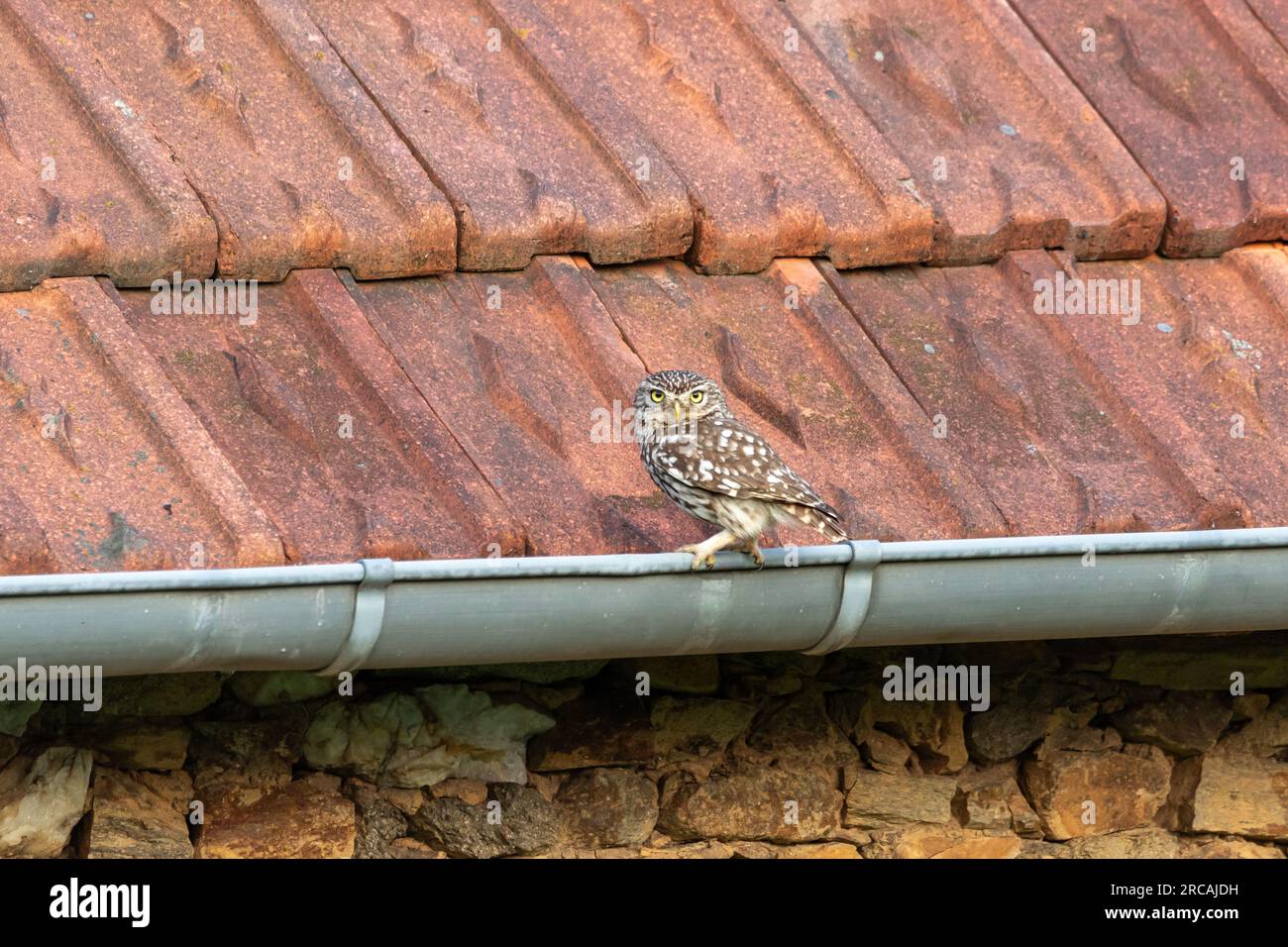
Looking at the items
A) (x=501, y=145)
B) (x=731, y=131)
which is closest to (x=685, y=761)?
(x=501, y=145)

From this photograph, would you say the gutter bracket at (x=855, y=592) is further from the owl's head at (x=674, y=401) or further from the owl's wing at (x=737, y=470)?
the owl's head at (x=674, y=401)

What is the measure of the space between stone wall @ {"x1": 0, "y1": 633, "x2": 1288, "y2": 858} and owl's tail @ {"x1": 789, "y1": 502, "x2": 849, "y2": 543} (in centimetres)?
54

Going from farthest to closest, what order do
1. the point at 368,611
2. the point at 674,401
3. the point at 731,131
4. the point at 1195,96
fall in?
the point at 1195,96, the point at 731,131, the point at 674,401, the point at 368,611

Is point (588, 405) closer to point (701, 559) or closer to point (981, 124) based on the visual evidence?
point (701, 559)

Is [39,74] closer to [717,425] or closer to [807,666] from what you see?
[717,425]

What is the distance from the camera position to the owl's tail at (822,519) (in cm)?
450

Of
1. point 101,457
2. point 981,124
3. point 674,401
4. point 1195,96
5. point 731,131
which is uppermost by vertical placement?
point 1195,96

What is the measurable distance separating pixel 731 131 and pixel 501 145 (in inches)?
28.3

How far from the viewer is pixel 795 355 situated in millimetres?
5168

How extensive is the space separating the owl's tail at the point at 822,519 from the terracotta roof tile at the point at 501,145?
1.09 meters

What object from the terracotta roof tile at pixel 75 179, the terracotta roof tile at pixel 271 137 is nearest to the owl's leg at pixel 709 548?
the terracotta roof tile at pixel 271 137

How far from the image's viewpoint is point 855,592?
430cm

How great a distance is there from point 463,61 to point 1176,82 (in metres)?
2.35

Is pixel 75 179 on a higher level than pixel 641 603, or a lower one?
higher
